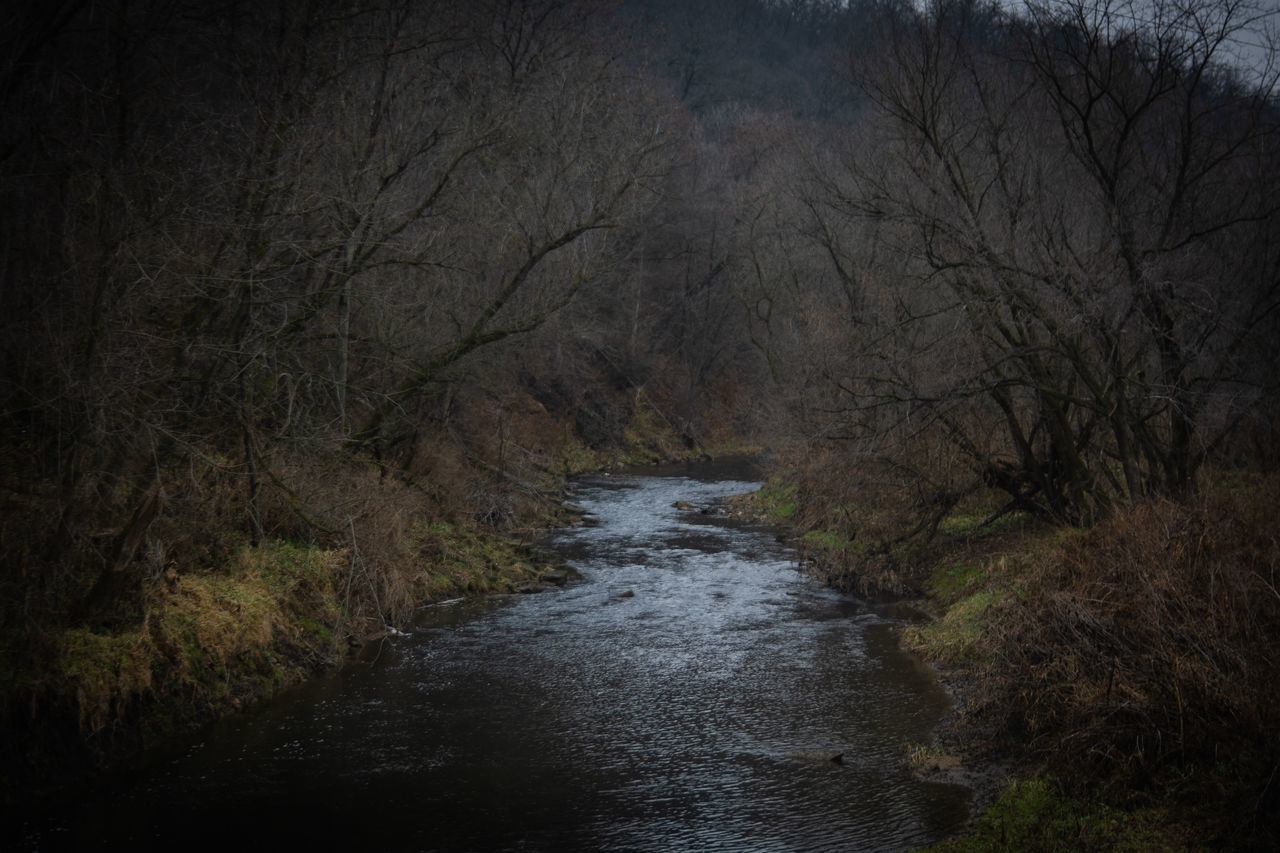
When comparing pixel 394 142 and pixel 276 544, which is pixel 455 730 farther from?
pixel 394 142

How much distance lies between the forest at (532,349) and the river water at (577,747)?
87cm

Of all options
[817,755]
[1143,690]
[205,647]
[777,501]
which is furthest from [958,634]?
[777,501]

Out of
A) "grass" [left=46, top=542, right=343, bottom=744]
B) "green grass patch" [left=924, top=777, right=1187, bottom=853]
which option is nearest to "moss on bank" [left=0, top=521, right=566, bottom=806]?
"grass" [left=46, top=542, right=343, bottom=744]

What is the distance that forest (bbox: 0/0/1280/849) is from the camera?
8.37m

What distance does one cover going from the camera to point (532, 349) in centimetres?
2462

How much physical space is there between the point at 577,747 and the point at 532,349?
53.5 feet

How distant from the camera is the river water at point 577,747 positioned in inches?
300

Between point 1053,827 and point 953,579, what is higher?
point 953,579

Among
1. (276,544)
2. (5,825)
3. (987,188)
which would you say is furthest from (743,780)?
(987,188)

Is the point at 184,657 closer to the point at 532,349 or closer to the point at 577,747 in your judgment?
the point at 577,747

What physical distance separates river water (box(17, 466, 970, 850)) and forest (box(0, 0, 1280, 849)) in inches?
34.3

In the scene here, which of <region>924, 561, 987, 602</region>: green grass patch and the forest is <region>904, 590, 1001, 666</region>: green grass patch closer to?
the forest

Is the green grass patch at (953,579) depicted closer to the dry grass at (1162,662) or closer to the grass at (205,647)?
the dry grass at (1162,662)

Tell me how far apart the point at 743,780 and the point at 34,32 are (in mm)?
10043
